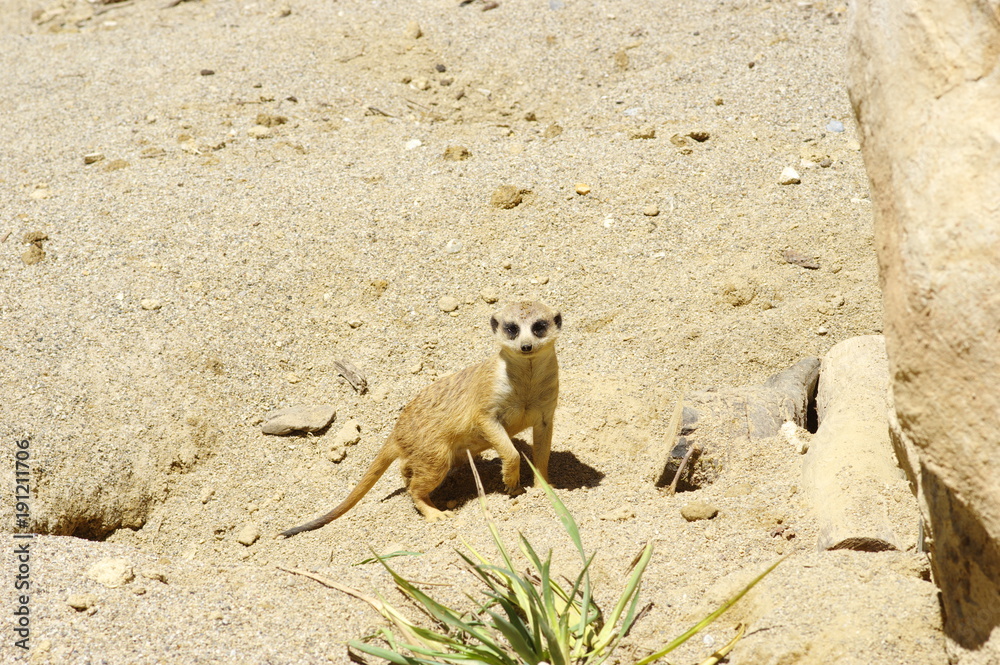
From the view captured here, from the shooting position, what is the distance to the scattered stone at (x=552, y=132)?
5.25 meters

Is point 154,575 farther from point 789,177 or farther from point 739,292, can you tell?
point 789,177

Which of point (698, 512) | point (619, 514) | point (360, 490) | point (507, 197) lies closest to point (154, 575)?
point (360, 490)

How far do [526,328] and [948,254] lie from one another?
1.81m

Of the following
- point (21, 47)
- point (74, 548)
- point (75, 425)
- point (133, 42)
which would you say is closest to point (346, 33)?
point (133, 42)

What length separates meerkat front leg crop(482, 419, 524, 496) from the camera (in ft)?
10.6

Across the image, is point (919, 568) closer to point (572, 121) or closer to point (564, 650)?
point (564, 650)

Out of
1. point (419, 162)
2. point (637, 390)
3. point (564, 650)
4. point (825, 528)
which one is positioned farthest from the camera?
point (419, 162)

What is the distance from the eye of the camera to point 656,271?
424 centimetres

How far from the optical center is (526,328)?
10.2 ft

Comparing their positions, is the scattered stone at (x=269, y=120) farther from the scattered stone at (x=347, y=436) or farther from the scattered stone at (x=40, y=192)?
the scattered stone at (x=347, y=436)

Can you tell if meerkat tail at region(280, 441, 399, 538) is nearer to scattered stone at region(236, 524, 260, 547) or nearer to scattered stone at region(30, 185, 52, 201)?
scattered stone at region(236, 524, 260, 547)

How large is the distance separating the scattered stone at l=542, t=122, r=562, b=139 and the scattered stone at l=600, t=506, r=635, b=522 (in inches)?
118

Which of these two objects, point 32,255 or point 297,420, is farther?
point 32,255

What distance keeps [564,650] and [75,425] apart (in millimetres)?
2337
